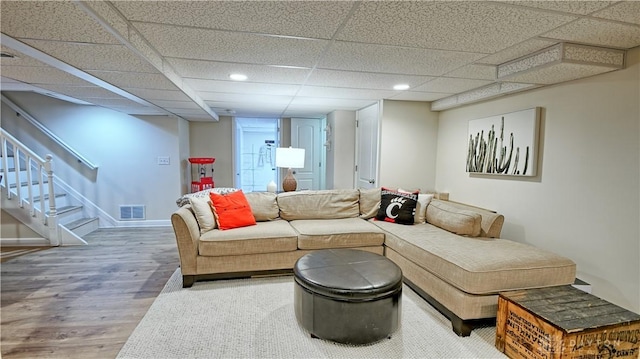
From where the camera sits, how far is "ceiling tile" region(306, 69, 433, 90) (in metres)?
2.85

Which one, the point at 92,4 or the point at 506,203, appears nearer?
the point at 92,4

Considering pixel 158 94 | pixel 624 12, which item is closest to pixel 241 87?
pixel 158 94

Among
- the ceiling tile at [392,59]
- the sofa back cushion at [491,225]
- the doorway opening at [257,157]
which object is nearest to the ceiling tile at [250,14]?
the ceiling tile at [392,59]

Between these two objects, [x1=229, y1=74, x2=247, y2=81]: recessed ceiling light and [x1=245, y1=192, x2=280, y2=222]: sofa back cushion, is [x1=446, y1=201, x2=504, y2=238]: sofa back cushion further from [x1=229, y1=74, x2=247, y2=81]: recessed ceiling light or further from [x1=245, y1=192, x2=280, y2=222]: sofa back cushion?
[x1=229, y1=74, x2=247, y2=81]: recessed ceiling light

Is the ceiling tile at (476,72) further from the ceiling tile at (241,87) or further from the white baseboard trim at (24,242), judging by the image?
the white baseboard trim at (24,242)

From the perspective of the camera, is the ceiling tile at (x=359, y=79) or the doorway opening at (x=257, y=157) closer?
the ceiling tile at (x=359, y=79)

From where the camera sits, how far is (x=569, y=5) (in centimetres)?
151

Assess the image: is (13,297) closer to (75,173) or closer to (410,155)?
(75,173)

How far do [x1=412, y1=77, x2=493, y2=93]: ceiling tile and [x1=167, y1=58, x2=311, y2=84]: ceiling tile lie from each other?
1.35 meters

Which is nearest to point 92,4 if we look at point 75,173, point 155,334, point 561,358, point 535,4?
point 155,334

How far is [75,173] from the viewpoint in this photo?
495cm

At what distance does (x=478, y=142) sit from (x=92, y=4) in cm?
367

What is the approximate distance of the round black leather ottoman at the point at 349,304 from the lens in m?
1.89

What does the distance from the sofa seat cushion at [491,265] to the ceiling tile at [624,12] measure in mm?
1553
